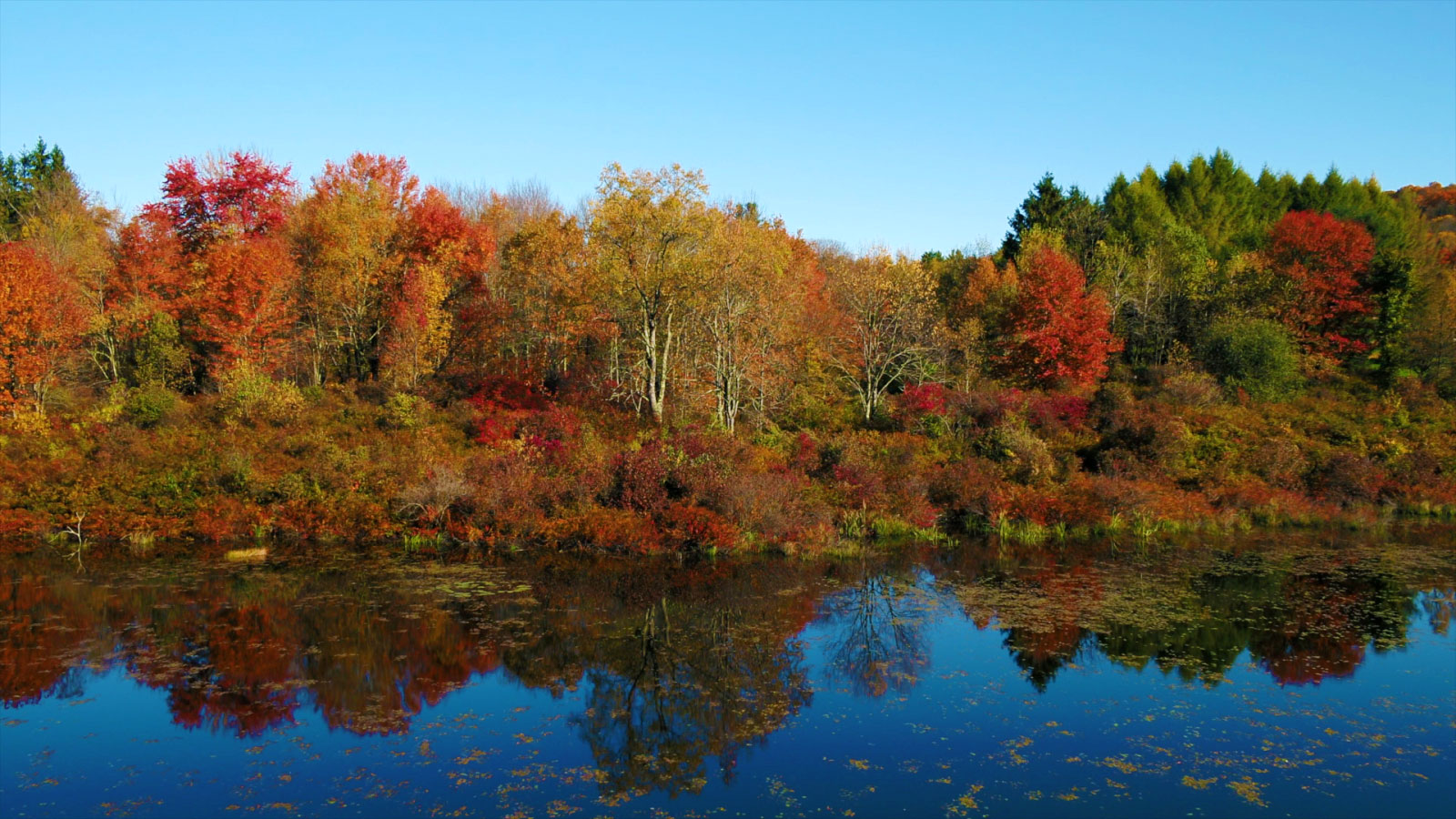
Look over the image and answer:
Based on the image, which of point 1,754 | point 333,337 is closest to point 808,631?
point 1,754

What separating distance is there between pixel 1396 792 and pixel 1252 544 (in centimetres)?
1605

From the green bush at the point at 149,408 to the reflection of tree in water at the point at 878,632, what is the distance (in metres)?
24.9

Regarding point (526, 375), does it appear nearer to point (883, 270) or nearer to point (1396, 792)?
point (883, 270)

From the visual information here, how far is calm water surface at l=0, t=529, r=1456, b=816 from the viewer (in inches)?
399

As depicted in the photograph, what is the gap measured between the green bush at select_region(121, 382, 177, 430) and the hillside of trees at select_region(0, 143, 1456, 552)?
0.15 meters

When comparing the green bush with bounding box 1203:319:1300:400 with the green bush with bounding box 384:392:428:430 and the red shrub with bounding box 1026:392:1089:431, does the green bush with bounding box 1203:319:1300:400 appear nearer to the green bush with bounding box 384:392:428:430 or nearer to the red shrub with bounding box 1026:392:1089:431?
the red shrub with bounding box 1026:392:1089:431

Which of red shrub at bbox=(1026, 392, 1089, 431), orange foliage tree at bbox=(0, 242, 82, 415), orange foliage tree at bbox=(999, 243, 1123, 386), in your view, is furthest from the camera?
orange foliage tree at bbox=(999, 243, 1123, 386)

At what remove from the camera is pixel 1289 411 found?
112 ft

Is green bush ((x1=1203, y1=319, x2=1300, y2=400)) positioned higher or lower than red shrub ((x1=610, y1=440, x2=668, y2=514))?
higher

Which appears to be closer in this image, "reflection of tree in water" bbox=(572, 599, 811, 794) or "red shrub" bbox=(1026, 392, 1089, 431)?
"reflection of tree in water" bbox=(572, 599, 811, 794)

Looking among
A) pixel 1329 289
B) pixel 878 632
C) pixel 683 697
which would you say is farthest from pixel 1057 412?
pixel 683 697

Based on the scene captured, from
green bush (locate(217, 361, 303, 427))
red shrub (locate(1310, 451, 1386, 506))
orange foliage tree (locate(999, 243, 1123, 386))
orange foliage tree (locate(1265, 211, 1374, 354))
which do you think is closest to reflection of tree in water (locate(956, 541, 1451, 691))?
red shrub (locate(1310, 451, 1386, 506))

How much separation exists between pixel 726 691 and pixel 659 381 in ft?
70.7

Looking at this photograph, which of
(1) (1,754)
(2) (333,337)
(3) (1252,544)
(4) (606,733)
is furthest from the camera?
(2) (333,337)
